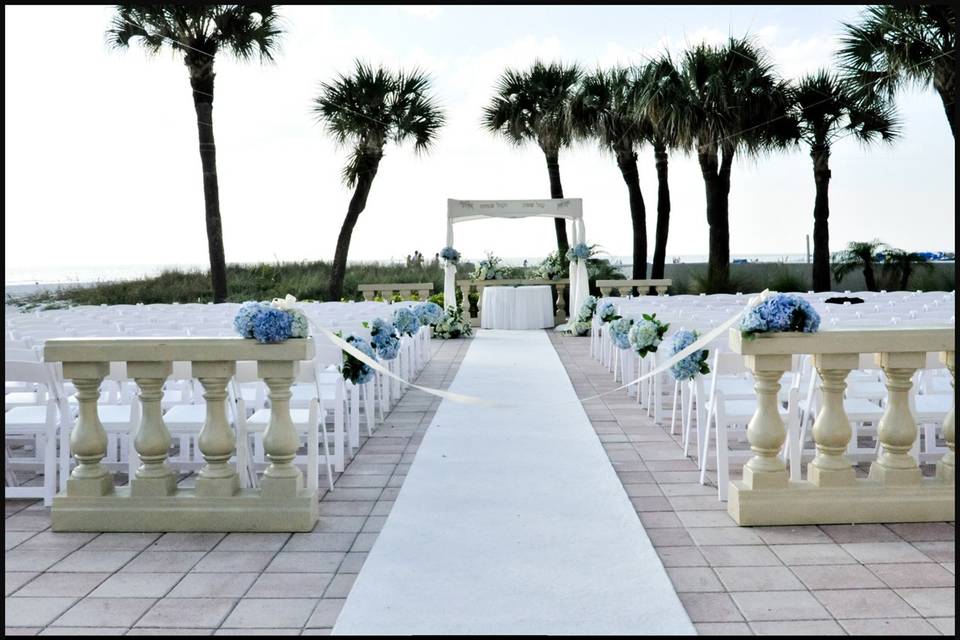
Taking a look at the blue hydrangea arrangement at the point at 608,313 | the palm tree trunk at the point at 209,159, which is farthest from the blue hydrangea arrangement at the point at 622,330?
the palm tree trunk at the point at 209,159

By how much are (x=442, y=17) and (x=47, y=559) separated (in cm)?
1520

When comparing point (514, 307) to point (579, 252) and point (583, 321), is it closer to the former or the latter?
point (579, 252)

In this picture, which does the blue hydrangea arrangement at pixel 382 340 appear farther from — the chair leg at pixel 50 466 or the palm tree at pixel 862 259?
the palm tree at pixel 862 259

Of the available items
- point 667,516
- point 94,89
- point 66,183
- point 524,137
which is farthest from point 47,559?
point 524,137

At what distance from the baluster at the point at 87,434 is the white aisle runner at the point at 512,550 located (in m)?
1.47

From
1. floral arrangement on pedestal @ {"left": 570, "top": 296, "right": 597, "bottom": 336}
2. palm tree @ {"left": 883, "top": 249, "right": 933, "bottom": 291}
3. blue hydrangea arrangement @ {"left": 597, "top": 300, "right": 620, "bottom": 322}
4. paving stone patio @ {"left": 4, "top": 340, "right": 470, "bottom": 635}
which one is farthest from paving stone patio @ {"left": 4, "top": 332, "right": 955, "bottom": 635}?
palm tree @ {"left": 883, "top": 249, "right": 933, "bottom": 291}

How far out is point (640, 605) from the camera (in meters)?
3.26

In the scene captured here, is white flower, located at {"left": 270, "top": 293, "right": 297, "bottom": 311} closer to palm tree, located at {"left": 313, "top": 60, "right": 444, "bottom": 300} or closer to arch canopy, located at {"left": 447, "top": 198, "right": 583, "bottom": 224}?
arch canopy, located at {"left": 447, "top": 198, "right": 583, "bottom": 224}

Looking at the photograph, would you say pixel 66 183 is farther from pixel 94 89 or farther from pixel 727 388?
pixel 727 388

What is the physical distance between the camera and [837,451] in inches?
170

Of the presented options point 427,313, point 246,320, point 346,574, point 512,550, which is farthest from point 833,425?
point 427,313

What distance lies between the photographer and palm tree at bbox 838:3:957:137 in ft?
46.0

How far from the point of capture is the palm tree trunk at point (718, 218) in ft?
67.1

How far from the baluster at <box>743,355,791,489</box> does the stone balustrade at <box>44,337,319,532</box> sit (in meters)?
2.17
